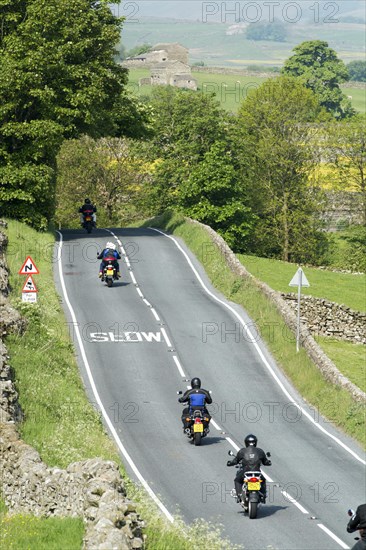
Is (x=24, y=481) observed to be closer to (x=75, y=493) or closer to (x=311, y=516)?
(x=75, y=493)

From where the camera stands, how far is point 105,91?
62094 mm

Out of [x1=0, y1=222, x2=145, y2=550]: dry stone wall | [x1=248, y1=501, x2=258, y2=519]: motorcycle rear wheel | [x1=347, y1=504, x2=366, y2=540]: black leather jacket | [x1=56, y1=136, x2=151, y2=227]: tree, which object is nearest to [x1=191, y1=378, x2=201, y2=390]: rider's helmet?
[x1=248, y1=501, x2=258, y2=519]: motorcycle rear wheel

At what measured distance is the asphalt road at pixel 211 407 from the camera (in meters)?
23.9

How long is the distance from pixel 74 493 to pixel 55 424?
7988mm

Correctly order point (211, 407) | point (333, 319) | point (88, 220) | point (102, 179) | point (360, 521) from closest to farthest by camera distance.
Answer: point (360, 521) < point (211, 407) < point (333, 319) < point (88, 220) < point (102, 179)

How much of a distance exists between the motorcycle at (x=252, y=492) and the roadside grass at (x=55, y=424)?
1101 millimetres

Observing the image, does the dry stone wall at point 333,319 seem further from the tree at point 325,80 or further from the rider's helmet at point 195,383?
the tree at point 325,80

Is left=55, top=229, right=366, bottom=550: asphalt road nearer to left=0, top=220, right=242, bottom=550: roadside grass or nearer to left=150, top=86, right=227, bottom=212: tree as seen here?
left=0, top=220, right=242, bottom=550: roadside grass

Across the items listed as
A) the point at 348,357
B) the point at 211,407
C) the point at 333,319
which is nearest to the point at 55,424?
the point at 211,407

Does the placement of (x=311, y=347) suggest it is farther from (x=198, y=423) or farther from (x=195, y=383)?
(x=198, y=423)

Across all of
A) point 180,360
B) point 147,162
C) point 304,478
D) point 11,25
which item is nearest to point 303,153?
point 147,162

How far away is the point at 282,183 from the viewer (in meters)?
89.2

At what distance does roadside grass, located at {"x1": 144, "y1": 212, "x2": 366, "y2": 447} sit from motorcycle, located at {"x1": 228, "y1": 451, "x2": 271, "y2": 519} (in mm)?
8309

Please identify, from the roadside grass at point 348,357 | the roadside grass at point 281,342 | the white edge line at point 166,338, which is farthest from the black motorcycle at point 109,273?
the roadside grass at point 348,357
